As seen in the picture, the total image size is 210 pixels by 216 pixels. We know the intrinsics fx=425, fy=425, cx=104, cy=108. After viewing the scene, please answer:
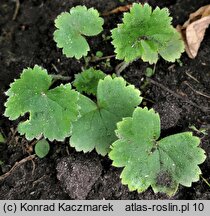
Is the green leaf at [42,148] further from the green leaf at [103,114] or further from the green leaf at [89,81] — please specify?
the green leaf at [89,81]

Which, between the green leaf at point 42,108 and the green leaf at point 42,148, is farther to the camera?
the green leaf at point 42,148

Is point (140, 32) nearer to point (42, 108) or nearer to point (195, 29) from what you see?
point (195, 29)

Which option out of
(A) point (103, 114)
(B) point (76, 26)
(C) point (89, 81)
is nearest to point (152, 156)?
(A) point (103, 114)

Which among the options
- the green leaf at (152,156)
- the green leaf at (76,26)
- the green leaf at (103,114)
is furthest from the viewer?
the green leaf at (76,26)

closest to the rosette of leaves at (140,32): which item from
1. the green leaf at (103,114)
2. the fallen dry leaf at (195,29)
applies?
the green leaf at (103,114)

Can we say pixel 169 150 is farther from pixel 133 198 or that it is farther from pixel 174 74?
pixel 174 74

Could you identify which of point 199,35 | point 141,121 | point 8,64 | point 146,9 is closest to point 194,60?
point 199,35

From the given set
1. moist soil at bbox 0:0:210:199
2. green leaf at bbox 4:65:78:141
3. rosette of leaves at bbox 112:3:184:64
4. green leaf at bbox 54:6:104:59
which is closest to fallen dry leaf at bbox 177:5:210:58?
moist soil at bbox 0:0:210:199
